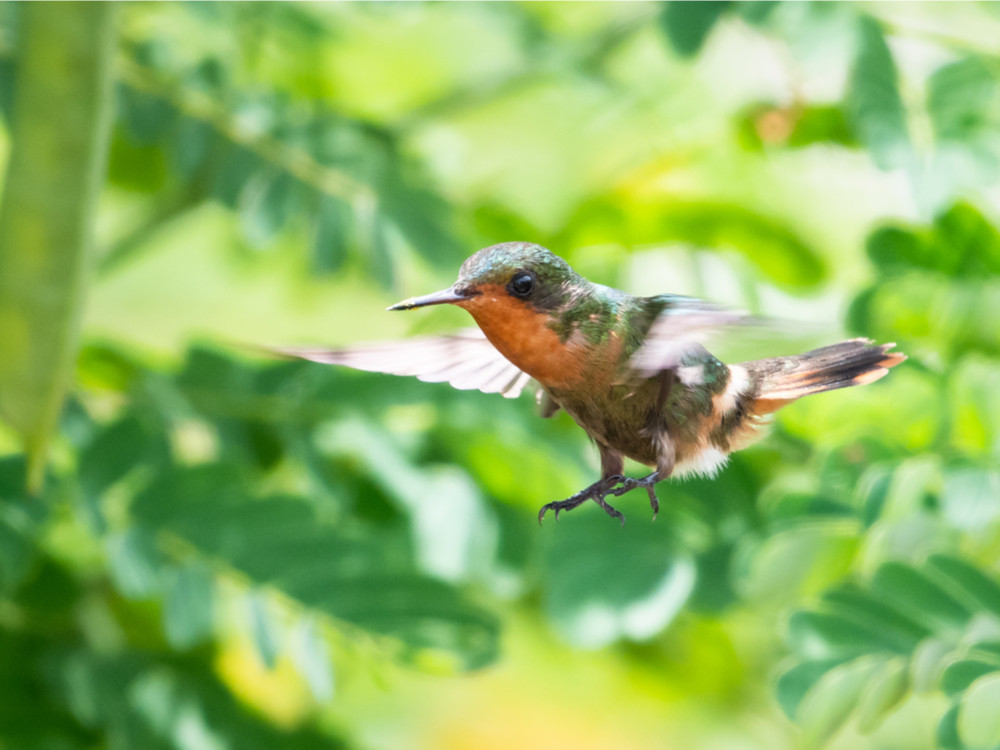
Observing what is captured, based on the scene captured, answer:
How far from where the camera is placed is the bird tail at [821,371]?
0.51 meters

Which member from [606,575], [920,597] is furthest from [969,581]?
[606,575]

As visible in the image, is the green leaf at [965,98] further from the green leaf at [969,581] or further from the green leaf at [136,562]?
the green leaf at [136,562]

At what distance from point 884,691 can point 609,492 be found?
43cm

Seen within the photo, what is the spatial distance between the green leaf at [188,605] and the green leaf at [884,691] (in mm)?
660

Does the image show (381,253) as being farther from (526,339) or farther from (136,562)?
(526,339)

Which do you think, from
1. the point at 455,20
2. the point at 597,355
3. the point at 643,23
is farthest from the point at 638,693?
the point at 597,355

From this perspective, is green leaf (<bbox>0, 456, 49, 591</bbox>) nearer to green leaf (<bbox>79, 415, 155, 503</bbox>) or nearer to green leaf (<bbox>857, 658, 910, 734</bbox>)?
green leaf (<bbox>79, 415, 155, 503</bbox>)

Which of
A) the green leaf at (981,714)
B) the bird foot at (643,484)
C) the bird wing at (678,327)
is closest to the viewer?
the bird wing at (678,327)

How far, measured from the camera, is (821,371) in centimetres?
54

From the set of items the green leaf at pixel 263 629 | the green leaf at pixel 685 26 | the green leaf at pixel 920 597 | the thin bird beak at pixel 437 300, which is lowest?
the thin bird beak at pixel 437 300

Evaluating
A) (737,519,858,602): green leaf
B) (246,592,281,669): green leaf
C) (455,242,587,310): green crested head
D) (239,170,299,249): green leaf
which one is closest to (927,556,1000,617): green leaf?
(737,519,858,602): green leaf

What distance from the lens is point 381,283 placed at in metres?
1.06

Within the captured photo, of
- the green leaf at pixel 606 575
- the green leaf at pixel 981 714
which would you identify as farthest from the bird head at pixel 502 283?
the green leaf at pixel 606 575

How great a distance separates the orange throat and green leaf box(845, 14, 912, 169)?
656 mm
